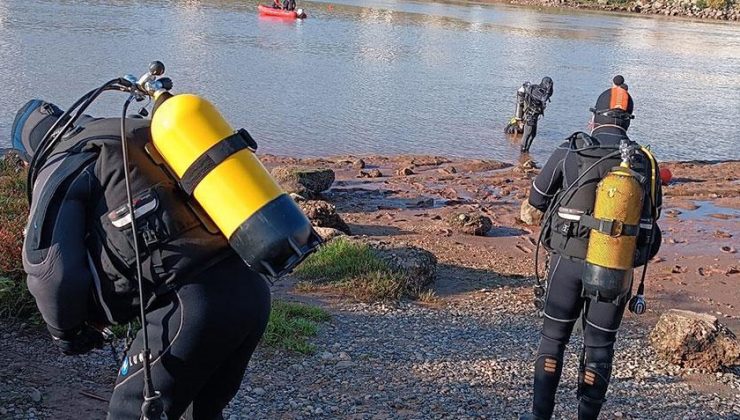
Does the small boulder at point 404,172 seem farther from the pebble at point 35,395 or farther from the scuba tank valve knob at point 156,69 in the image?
the scuba tank valve knob at point 156,69

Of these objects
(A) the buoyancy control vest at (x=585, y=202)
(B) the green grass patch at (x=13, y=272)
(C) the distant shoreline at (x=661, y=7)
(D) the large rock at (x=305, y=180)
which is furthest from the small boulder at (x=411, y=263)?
(C) the distant shoreline at (x=661, y=7)

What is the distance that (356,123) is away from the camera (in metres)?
17.1

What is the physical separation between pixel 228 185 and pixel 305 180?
8012mm

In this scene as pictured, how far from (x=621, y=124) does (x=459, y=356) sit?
1884 mm

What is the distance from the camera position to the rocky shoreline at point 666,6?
6388cm

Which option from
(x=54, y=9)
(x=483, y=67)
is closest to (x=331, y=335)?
(x=483, y=67)

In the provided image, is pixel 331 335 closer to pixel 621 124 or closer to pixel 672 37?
pixel 621 124

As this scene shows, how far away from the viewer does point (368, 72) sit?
78.3 feet

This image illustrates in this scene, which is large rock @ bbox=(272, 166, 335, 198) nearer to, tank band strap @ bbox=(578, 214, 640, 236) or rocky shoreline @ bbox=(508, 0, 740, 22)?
tank band strap @ bbox=(578, 214, 640, 236)

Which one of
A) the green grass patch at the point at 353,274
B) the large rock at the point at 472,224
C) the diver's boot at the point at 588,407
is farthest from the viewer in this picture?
the large rock at the point at 472,224

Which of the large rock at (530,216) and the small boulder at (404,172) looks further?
the small boulder at (404,172)

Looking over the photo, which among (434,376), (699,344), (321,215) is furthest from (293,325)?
(321,215)

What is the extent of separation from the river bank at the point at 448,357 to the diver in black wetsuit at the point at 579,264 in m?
0.54

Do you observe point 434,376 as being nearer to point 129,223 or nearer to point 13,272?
point 13,272
